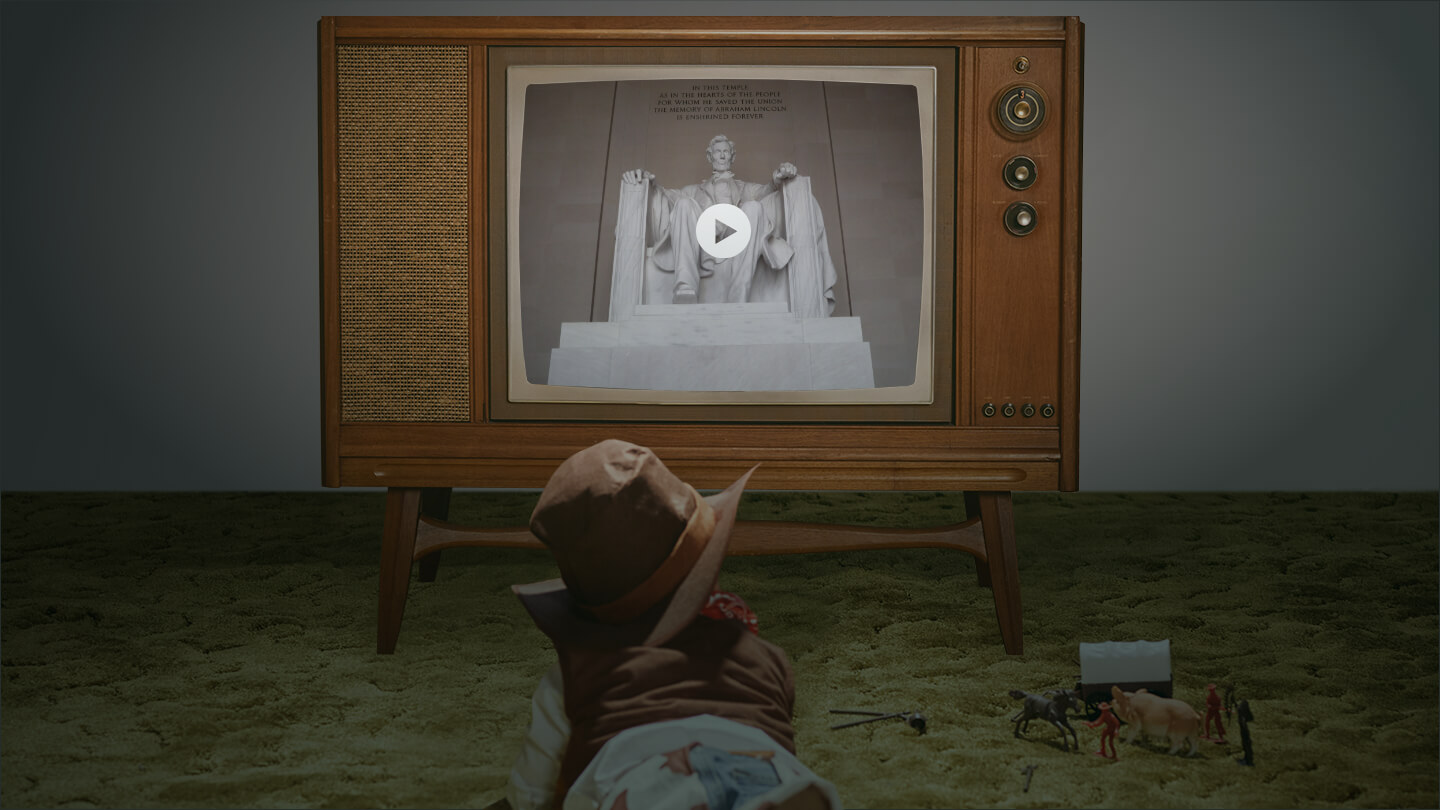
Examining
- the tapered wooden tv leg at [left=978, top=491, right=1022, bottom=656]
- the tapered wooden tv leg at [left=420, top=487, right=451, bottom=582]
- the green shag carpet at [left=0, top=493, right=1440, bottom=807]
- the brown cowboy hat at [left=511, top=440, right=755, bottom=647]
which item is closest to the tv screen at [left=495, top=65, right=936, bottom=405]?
the tapered wooden tv leg at [left=978, top=491, right=1022, bottom=656]

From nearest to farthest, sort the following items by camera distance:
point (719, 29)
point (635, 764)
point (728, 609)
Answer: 1. point (635, 764)
2. point (728, 609)
3. point (719, 29)

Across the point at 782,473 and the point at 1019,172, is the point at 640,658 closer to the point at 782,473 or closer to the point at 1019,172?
the point at 782,473

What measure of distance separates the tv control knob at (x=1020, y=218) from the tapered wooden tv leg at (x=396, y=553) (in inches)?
45.8

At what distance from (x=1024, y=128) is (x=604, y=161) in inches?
29.2

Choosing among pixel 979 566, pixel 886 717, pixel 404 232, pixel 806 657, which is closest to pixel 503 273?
pixel 404 232

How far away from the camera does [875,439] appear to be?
1.73 meters

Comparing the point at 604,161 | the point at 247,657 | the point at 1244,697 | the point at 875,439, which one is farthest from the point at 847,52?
the point at 247,657

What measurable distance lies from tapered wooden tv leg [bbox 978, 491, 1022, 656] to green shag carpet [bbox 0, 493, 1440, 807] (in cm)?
8

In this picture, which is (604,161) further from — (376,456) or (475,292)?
(376,456)

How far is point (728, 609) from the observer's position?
→ 1.08 m

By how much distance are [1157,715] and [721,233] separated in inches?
40.4

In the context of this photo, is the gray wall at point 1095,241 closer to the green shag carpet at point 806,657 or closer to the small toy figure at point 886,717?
the green shag carpet at point 806,657

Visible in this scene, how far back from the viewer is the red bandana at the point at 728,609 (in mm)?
1064

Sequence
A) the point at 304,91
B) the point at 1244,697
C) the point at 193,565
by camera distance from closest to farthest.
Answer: the point at 1244,697 → the point at 193,565 → the point at 304,91
